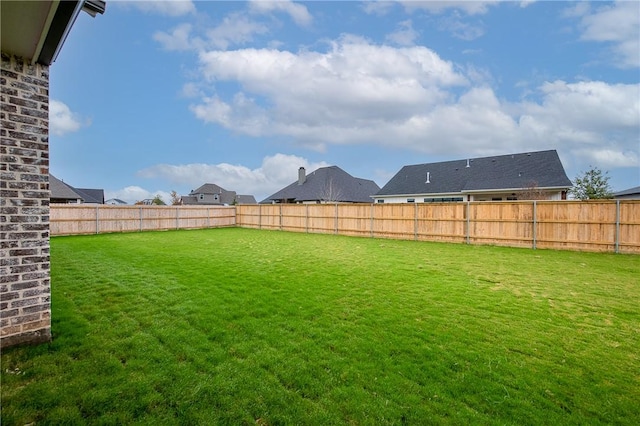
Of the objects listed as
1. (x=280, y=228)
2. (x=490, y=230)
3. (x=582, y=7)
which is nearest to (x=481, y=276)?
(x=490, y=230)

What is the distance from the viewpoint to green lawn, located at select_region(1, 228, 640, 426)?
206 cm

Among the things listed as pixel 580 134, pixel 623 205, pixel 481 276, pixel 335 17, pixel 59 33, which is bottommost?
pixel 481 276

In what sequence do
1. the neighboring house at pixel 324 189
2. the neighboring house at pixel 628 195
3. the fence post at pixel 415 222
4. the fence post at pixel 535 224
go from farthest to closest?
the neighboring house at pixel 324 189, the neighboring house at pixel 628 195, the fence post at pixel 415 222, the fence post at pixel 535 224

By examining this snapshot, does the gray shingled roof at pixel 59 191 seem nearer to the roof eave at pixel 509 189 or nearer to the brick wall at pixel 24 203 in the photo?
the brick wall at pixel 24 203

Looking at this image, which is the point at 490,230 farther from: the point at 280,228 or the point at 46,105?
the point at 46,105

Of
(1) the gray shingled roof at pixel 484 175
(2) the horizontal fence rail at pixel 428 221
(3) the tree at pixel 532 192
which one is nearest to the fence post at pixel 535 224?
(2) the horizontal fence rail at pixel 428 221

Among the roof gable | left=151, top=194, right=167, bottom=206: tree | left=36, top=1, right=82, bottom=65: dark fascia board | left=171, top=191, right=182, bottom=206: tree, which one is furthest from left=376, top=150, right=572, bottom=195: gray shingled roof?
left=151, top=194, right=167, bottom=206: tree

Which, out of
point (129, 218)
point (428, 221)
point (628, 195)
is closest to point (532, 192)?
point (628, 195)

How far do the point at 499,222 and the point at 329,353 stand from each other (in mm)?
11060

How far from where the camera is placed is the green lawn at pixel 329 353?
2062 mm

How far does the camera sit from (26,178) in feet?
9.29

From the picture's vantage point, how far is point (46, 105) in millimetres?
3006

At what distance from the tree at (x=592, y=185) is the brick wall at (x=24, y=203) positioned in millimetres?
27178

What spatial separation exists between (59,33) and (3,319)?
8.58ft
